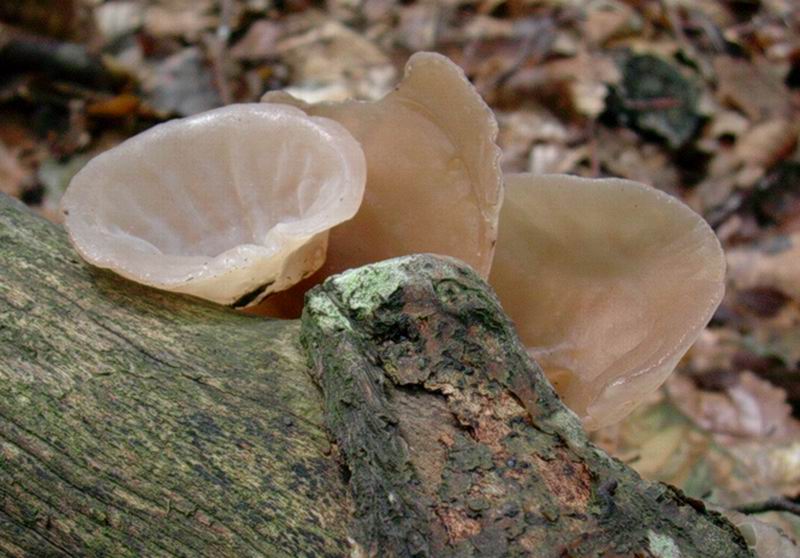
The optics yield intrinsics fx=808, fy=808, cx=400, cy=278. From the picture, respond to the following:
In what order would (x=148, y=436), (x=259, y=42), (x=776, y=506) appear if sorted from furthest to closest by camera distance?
(x=259, y=42), (x=776, y=506), (x=148, y=436)

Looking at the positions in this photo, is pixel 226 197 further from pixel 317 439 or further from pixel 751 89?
pixel 751 89

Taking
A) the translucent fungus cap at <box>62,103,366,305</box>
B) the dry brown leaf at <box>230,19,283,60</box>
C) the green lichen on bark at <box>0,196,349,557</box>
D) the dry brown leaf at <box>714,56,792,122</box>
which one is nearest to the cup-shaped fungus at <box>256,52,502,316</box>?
the translucent fungus cap at <box>62,103,366,305</box>

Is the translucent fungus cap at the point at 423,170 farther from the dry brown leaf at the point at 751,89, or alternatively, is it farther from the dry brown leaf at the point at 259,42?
the dry brown leaf at the point at 751,89

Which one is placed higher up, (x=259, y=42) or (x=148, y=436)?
(x=148, y=436)

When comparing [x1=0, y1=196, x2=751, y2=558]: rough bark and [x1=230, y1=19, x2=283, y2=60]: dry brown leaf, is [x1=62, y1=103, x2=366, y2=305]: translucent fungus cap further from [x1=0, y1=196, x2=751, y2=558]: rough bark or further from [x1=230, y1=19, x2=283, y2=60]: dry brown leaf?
[x1=230, y1=19, x2=283, y2=60]: dry brown leaf

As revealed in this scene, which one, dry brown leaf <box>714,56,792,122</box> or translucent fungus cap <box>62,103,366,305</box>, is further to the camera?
dry brown leaf <box>714,56,792,122</box>

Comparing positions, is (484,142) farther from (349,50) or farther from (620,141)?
(349,50)

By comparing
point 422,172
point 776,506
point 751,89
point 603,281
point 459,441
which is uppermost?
point 422,172

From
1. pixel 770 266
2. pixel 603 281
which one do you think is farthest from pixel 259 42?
pixel 603 281
